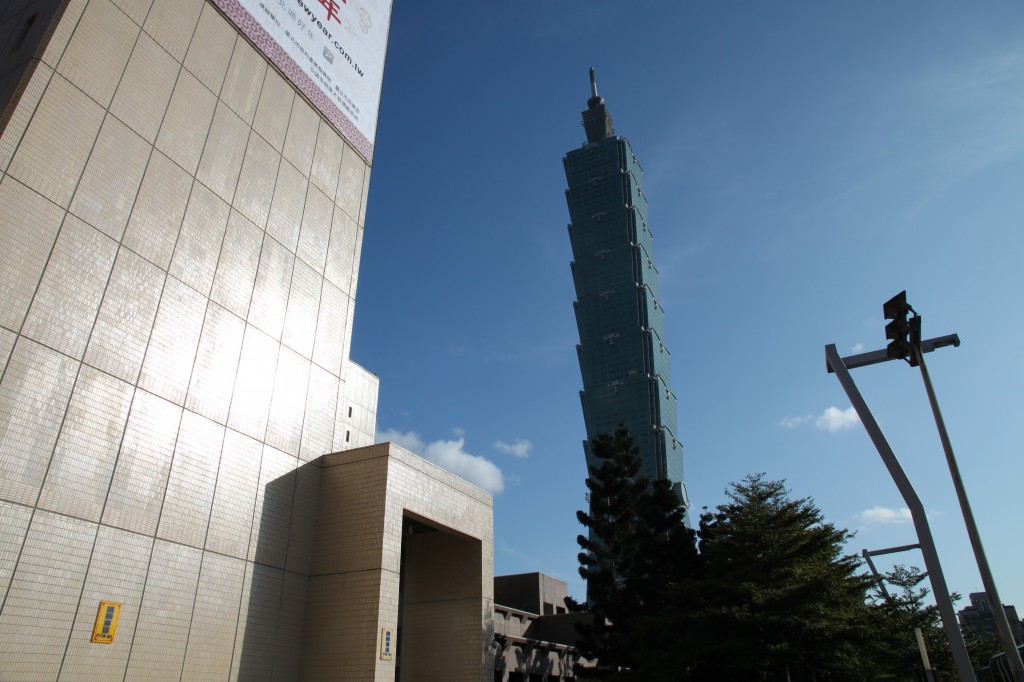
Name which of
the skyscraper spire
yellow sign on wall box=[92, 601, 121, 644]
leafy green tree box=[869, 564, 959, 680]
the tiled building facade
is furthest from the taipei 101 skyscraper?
yellow sign on wall box=[92, 601, 121, 644]

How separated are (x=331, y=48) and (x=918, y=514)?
994 inches

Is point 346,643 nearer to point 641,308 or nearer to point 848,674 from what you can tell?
point 848,674

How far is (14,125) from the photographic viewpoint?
14062 mm

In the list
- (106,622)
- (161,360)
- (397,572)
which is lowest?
(106,622)

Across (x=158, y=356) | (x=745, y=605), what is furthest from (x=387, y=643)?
(x=745, y=605)

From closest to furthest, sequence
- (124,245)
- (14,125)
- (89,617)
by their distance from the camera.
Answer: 1. (89,617)
2. (14,125)
3. (124,245)

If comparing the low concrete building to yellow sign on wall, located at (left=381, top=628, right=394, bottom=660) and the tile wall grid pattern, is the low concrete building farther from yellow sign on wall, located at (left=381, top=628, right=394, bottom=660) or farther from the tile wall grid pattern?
the tile wall grid pattern

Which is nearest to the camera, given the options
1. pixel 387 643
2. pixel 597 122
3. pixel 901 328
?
pixel 901 328

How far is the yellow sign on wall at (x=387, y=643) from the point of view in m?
17.2

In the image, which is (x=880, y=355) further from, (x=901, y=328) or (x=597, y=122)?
(x=597, y=122)

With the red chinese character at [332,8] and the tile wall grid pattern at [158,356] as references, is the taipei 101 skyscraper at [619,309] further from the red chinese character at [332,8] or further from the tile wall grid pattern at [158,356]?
the tile wall grid pattern at [158,356]

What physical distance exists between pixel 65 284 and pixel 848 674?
25176mm

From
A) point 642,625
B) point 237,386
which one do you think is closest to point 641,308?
point 642,625

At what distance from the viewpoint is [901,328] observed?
31.0 feet
